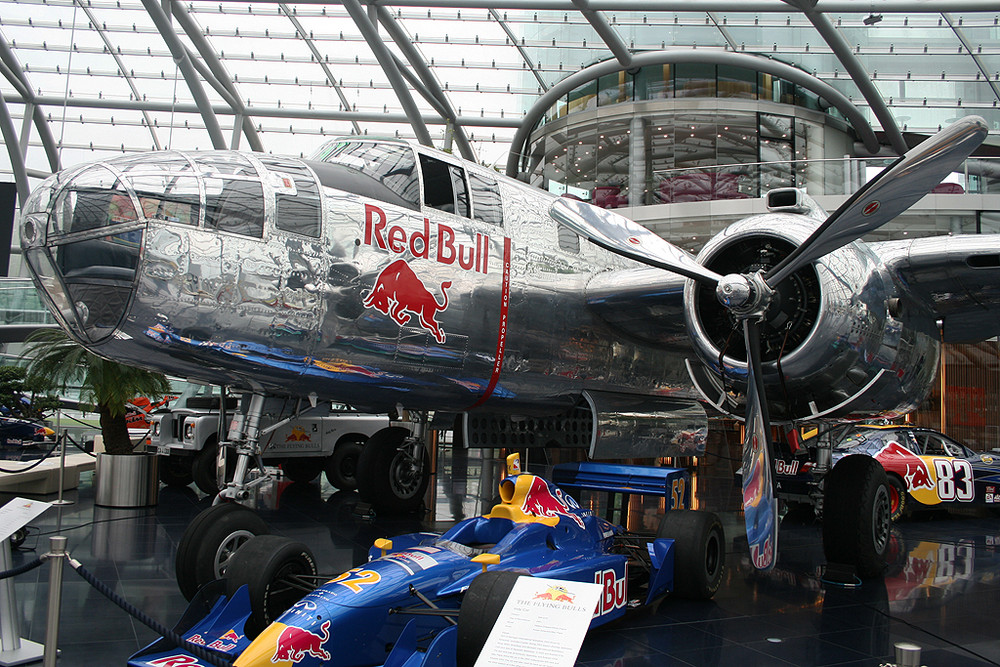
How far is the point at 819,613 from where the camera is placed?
6.68 meters

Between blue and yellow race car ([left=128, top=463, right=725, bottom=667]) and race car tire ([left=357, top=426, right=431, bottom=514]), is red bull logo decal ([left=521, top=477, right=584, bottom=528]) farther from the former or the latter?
race car tire ([left=357, top=426, right=431, bottom=514])

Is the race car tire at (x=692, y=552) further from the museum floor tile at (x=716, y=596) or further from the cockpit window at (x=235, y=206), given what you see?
the cockpit window at (x=235, y=206)

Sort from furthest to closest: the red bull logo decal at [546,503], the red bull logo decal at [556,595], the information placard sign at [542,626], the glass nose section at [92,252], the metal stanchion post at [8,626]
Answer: the red bull logo decal at [546,503], the glass nose section at [92,252], the metal stanchion post at [8,626], the red bull logo decal at [556,595], the information placard sign at [542,626]

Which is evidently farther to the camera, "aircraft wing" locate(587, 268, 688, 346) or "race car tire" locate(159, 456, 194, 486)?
"race car tire" locate(159, 456, 194, 486)

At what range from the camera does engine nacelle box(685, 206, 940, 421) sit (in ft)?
22.2

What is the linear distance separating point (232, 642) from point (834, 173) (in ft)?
53.4

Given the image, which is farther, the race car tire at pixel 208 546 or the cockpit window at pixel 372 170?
the cockpit window at pixel 372 170

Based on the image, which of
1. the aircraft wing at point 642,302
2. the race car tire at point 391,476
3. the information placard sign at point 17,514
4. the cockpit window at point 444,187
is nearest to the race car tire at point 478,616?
the information placard sign at point 17,514

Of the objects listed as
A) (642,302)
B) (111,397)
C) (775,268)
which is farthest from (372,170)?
(111,397)

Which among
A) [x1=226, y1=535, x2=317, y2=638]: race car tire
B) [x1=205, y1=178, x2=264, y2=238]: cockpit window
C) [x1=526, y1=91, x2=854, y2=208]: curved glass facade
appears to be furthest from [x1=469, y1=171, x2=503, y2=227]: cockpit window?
[x1=526, y1=91, x2=854, y2=208]: curved glass facade

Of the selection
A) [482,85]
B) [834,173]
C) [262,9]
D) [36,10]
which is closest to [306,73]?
[262,9]

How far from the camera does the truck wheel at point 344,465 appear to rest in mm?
14133

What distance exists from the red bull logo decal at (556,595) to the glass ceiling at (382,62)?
67.8 feet

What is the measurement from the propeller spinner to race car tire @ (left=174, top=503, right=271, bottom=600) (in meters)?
3.84
